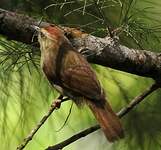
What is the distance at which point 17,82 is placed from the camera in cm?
120

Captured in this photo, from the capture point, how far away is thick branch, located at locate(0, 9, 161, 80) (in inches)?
29.0

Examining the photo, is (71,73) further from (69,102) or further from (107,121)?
(69,102)

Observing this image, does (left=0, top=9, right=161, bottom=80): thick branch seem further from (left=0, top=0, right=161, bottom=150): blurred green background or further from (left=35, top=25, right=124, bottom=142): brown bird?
(left=0, top=0, right=161, bottom=150): blurred green background

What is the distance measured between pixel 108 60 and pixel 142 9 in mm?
298

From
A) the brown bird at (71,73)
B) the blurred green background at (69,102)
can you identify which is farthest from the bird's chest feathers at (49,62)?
the blurred green background at (69,102)

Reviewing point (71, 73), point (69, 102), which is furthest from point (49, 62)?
point (69, 102)

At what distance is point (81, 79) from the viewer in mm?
790

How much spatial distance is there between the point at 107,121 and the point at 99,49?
4.4 inches

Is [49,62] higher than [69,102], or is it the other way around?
[49,62]

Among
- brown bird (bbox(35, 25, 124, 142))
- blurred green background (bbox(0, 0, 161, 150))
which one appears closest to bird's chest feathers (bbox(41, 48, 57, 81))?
brown bird (bbox(35, 25, 124, 142))

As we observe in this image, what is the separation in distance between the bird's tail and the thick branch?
2.8 inches

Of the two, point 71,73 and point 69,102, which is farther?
point 69,102

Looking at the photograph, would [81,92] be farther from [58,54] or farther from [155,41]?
[155,41]

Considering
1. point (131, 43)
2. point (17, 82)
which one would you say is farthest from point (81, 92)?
point (17, 82)
